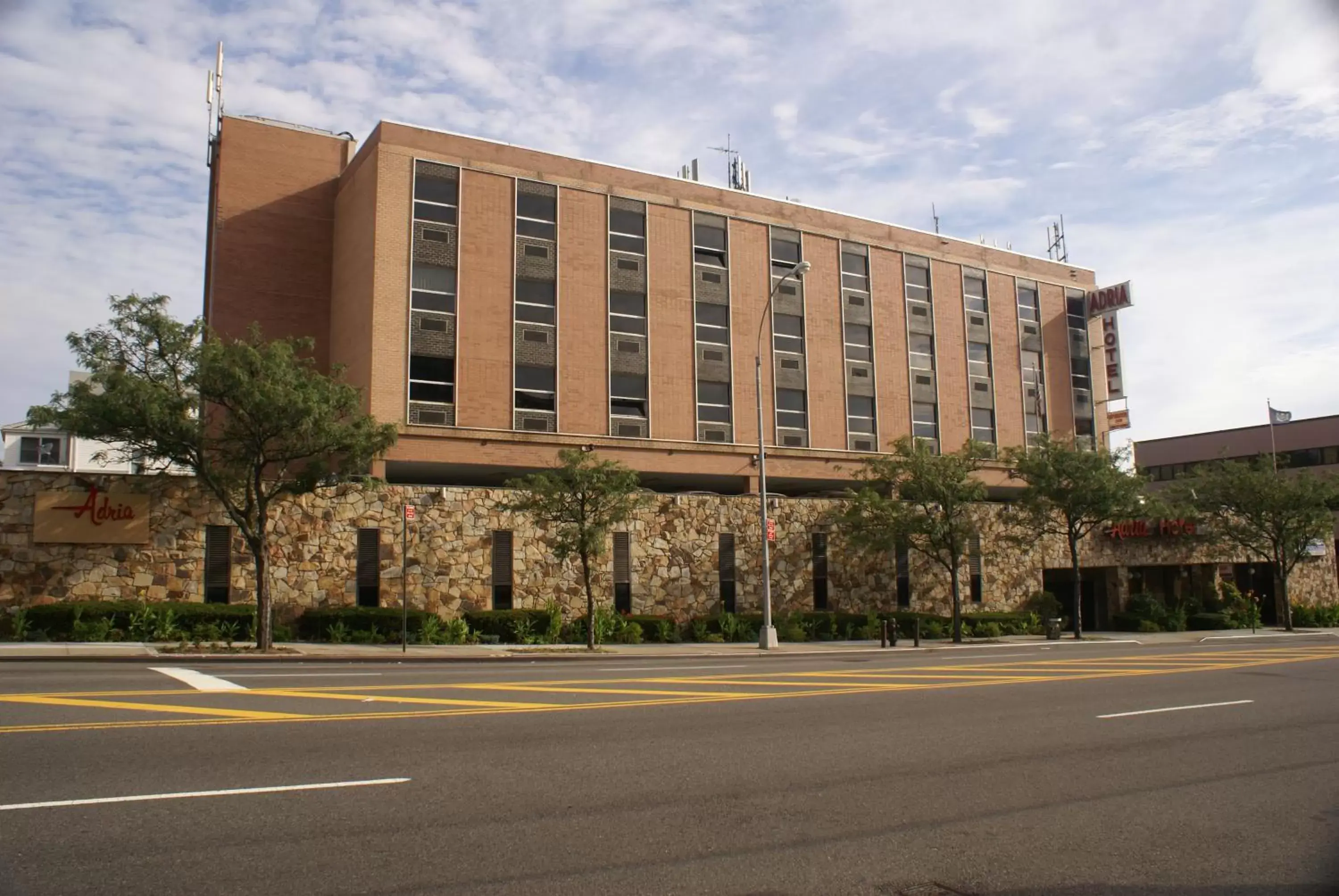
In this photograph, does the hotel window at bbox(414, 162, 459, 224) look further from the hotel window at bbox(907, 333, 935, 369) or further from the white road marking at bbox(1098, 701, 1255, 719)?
the white road marking at bbox(1098, 701, 1255, 719)

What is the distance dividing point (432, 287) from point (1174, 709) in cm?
2750

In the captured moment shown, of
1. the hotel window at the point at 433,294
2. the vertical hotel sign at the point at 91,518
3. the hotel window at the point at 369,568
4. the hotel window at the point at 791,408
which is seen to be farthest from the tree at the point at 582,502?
the hotel window at the point at 791,408

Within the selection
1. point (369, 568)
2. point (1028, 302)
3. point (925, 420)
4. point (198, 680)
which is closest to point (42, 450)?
point (369, 568)

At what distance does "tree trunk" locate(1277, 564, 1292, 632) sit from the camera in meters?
44.3

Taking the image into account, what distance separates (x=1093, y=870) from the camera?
6246 millimetres

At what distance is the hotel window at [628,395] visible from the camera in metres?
37.6

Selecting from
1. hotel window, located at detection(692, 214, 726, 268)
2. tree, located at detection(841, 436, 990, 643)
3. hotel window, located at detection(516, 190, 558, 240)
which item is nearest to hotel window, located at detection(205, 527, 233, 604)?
hotel window, located at detection(516, 190, 558, 240)

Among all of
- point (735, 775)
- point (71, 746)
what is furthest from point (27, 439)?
point (735, 775)

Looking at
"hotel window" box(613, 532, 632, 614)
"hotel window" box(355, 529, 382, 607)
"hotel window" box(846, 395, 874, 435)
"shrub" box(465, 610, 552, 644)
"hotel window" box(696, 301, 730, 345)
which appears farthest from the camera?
"hotel window" box(846, 395, 874, 435)

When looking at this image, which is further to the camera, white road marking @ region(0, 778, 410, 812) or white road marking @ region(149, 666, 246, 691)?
white road marking @ region(149, 666, 246, 691)

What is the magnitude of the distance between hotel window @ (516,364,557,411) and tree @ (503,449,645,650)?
7726 mm

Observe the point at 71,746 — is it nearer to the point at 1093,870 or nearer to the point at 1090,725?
the point at 1093,870

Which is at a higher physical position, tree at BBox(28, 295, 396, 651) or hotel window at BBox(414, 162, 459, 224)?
hotel window at BBox(414, 162, 459, 224)

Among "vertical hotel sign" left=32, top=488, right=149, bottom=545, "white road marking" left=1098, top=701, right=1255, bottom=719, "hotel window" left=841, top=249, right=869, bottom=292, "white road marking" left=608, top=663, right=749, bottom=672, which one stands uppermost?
"hotel window" left=841, top=249, right=869, bottom=292
